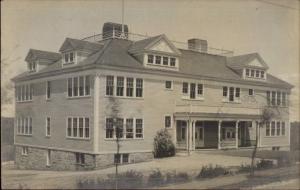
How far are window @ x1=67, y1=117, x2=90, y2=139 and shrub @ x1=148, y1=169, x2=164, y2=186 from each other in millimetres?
2111

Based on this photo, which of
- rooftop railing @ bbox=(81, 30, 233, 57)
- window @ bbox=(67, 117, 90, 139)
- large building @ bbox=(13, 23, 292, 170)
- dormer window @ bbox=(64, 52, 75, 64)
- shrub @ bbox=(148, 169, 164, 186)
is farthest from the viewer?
rooftop railing @ bbox=(81, 30, 233, 57)

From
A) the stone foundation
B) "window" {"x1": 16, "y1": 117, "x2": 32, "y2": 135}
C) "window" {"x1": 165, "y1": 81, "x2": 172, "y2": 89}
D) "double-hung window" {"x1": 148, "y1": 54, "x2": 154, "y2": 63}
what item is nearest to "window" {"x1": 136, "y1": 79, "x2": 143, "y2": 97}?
"double-hung window" {"x1": 148, "y1": 54, "x2": 154, "y2": 63}

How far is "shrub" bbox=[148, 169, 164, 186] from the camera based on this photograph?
12.0m

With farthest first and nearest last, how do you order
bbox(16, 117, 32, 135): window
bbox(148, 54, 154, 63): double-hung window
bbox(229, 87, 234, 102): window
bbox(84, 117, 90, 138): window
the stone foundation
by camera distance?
bbox(229, 87, 234, 102): window → bbox(148, 54, 154, 63): double-hung window → bbox(84, 117, 90, 138): window → the stone foundation → bbox(16, 117, 32, 135): window

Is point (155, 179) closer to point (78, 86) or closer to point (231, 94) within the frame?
point (78, 86)

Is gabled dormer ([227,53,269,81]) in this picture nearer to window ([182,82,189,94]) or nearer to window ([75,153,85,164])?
window ([182,82,189,94])

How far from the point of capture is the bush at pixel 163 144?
12951mm

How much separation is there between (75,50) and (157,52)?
14.0ft

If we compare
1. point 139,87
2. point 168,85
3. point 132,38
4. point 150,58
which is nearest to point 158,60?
point 150,58

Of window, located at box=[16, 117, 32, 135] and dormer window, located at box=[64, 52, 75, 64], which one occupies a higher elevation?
dormer window, located at box=[64, 52, 75, 64]

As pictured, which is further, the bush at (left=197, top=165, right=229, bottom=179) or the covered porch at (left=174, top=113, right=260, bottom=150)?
the covered porch at (left=174, top=113, right=260, bottom=150)

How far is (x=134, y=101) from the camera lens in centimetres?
1323

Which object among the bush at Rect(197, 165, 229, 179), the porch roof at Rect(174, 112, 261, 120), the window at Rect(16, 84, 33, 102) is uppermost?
the window at Rect(16, 84, 33, 102)

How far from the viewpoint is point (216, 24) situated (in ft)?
44.0
